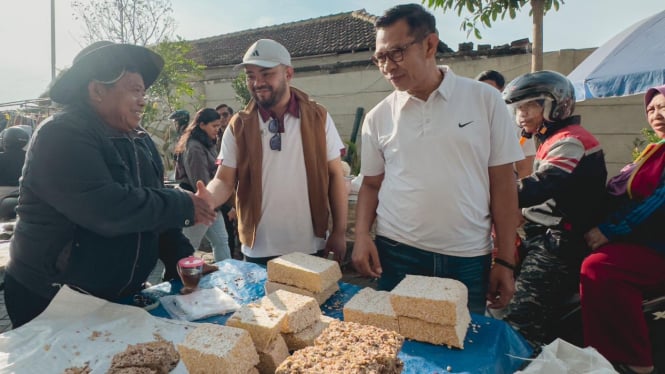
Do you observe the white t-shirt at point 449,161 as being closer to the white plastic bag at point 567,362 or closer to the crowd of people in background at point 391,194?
the crowd of people in background at point 391,194

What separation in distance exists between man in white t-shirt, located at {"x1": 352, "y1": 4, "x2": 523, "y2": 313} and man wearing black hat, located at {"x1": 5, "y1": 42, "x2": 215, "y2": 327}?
1.06 metres

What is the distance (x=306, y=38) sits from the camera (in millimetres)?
16906

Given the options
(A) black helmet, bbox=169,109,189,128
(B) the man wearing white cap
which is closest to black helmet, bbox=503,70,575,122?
(B) the man wearing white cap

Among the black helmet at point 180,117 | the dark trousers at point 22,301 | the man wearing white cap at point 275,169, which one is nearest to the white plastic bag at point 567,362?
the man wearing white cap at point 275,169

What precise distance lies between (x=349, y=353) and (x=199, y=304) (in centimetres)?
100

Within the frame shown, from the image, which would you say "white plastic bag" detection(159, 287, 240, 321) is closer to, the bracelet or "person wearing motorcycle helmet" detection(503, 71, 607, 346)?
the bracelet

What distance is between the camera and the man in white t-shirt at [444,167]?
199cm

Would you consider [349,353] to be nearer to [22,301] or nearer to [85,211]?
[85,211]

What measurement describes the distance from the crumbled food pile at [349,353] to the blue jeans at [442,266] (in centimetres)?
81

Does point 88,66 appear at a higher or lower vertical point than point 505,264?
higher

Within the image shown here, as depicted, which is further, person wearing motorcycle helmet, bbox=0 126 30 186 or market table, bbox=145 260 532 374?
person wearing motorcycle helmet, bbox=0 126 30 186

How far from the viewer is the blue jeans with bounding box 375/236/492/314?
207 cm

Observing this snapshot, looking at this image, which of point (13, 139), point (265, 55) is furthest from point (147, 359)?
point (13, 139)

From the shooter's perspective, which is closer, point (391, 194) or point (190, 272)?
point (190, 272)
